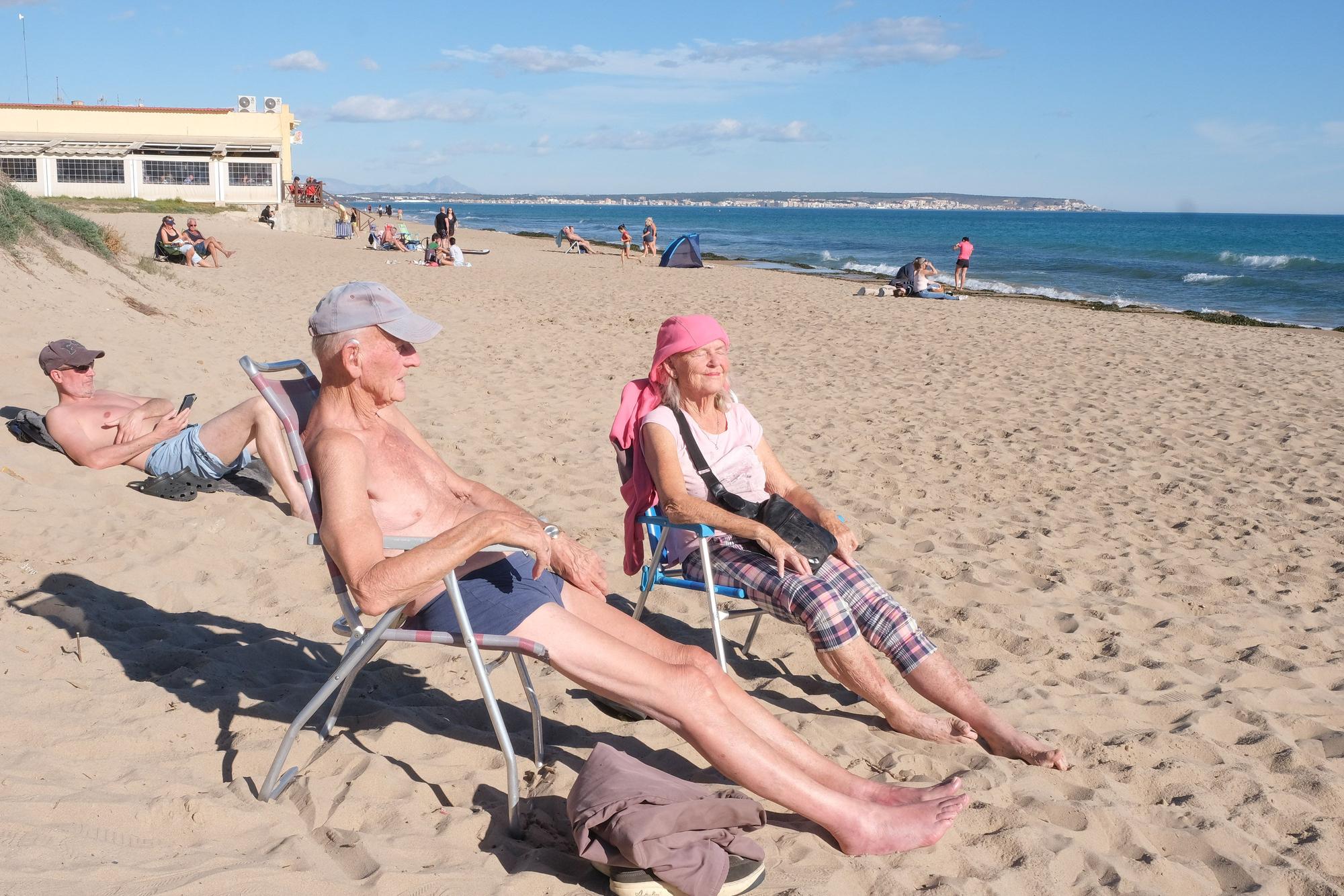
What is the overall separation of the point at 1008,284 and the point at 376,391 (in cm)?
2833

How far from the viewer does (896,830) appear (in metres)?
2.66

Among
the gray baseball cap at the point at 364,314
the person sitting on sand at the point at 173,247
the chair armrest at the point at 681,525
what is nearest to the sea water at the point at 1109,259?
the person sitting on sand at the point at 173,247

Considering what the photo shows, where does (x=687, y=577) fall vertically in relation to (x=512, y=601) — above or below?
below

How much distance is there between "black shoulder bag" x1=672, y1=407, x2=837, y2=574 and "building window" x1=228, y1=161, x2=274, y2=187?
4429 cm

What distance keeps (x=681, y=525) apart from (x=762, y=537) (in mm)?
284

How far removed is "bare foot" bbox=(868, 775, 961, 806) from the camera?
107 inches

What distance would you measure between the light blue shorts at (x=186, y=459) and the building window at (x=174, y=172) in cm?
4170

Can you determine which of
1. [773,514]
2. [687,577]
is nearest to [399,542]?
[687,577]

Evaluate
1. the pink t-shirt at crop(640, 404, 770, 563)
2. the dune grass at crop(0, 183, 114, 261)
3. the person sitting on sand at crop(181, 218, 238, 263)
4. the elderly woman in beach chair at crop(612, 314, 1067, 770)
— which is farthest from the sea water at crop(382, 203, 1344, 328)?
the elderly woman in beach chair at crop(612, 314, 1067, 770)

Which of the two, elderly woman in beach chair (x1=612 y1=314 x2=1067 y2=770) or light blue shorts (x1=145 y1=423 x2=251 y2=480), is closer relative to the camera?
elderly woman in beach chair (x1=612 y1=314 x2=1067 y2=770)

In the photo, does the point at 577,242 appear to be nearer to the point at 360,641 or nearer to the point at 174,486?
the point at 174,486

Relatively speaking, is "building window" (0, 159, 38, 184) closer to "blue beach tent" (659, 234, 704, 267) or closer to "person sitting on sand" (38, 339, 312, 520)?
"blue beach tent" (659, 234, 704, 267)

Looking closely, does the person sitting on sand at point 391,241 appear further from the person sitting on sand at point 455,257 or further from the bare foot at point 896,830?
the bare foot at point 896,830

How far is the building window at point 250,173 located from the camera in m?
42.9
